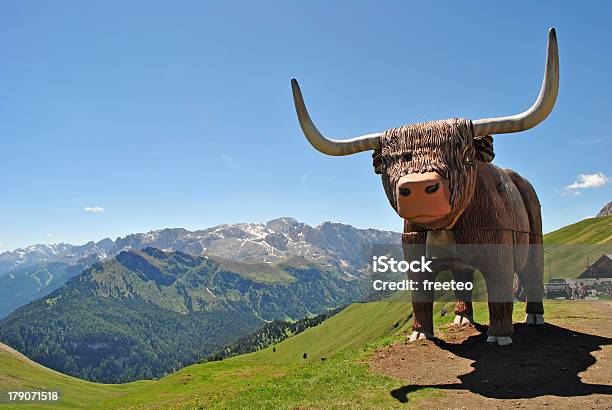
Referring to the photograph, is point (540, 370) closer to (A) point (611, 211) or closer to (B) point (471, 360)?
(B) point (471, 360)

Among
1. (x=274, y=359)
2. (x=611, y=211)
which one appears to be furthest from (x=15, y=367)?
(x=611, y=211)

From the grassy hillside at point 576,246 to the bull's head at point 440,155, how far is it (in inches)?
1472

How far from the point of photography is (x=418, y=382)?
7375 millimetres

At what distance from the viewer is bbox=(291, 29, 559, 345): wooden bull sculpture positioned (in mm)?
6961

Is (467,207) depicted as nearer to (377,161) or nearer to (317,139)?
(377,161)

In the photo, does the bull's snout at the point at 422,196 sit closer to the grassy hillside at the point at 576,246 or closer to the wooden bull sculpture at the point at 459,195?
the wooden bull sculpture at the point at 459,195

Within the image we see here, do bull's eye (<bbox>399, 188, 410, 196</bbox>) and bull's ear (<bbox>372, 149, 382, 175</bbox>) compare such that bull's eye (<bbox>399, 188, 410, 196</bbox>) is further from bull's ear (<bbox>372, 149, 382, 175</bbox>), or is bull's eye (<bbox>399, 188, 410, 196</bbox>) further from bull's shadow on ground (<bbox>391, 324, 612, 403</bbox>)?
bull's shadow on ground (<bbox>391, 324, 612, 403</bbox>)

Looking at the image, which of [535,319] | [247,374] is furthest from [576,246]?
[247,374]

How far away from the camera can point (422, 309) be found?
9.73 metres

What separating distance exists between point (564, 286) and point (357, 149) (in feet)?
90.0

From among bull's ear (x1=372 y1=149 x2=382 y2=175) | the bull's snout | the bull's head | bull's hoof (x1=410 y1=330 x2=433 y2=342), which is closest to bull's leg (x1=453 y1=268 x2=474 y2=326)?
bull's hoof (x1=410 y1=330 x2=433 y2=342)

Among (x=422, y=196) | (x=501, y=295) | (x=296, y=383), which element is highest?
(x=422, y=196)

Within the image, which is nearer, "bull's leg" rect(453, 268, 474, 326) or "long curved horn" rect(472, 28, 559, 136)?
"long curved horn" rect(472, 28, 559, 136)

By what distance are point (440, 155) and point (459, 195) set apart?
0.74m
